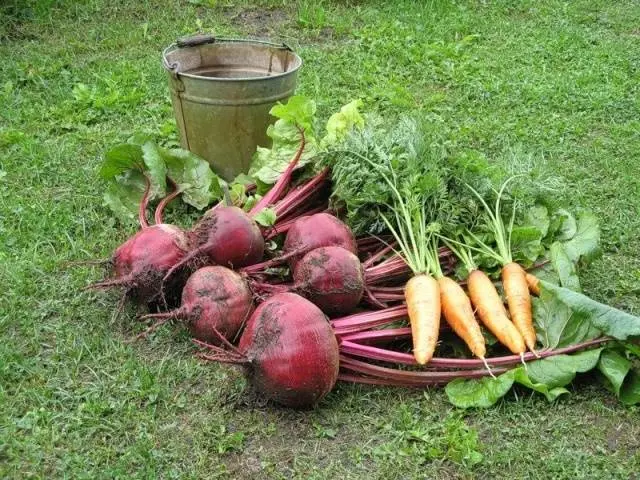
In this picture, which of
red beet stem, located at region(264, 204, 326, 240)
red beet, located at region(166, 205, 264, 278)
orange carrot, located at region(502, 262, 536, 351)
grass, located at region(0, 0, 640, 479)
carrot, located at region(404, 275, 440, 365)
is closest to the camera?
grass, located at region(0, 0, 640, 479)

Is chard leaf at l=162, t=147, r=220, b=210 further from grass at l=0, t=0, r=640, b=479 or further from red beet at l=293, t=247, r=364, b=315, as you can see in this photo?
red beet at l=293, t=247, r=364, b=315

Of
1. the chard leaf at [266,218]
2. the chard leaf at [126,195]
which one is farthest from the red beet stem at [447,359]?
the chard leaf at [126,195]

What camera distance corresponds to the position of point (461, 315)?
2996 millimetres

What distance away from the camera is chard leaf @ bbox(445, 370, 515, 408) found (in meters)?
2.77

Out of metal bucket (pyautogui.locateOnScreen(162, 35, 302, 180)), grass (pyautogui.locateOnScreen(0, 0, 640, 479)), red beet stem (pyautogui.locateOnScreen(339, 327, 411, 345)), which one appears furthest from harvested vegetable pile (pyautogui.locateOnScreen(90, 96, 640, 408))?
metal bucket (pyautogui.locateOnScreen(162, 35, 302, 180))

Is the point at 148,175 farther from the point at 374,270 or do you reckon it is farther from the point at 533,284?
the point at 533,284

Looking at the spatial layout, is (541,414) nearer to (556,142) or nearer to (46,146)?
(556,142)

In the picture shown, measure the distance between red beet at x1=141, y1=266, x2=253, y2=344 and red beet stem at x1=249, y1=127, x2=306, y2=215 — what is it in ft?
2.15

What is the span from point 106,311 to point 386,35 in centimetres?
421

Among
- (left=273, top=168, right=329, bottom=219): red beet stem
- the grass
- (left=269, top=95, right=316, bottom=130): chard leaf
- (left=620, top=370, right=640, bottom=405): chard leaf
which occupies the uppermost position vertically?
(left=269, top=95, right=316, bottom=130): chard leaf

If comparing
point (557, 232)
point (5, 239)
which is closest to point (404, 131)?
point (557, 232)

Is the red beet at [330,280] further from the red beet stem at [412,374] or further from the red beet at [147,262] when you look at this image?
the red beet at [147,262]

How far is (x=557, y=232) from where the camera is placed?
11.8 ft

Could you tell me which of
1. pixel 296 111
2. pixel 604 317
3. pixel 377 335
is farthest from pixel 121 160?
pixel 604 317
